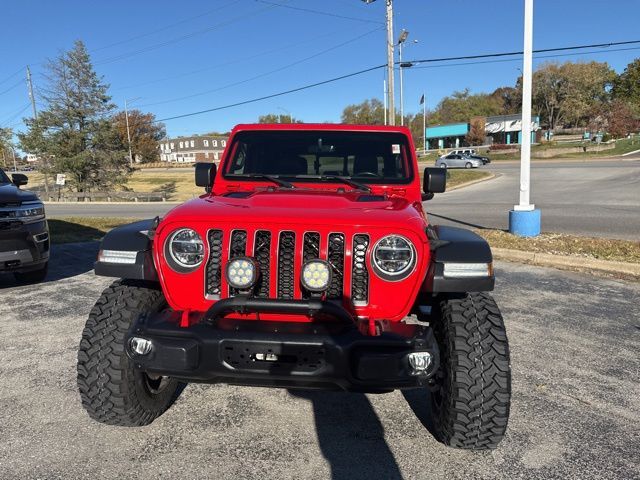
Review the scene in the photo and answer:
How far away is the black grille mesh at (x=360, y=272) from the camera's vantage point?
2.59 metres

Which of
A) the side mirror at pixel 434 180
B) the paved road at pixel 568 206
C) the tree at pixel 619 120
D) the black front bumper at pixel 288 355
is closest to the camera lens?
the black front bumper at pixel 288 355

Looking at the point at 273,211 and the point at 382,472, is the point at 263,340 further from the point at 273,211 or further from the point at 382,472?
the point at 382,472

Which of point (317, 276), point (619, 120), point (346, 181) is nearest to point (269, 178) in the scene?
point (346, 181)

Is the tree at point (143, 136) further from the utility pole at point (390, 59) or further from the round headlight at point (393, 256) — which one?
the round headlight at point (393, 256)

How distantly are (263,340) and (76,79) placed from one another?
91.3ft

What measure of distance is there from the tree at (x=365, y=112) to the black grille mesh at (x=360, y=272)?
260 feet

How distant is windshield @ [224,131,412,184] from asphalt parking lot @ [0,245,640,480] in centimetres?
162

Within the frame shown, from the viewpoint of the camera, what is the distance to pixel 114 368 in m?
2.73

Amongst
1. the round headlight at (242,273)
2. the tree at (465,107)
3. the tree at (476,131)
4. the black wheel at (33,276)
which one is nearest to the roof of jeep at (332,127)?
the round headlight at (242,273)

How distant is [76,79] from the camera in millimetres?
25844

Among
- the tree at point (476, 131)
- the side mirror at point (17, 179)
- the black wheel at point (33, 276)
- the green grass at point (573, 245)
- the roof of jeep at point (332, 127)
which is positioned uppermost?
the tree at point (476, 131)

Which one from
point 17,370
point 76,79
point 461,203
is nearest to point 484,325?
point 17,370

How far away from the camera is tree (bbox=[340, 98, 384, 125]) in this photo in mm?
81438

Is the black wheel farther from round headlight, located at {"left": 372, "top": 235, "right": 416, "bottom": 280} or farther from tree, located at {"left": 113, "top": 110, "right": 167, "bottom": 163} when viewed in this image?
tree, located at {"left": 113, "top": 110, "right": 167, "bottom": 163}
